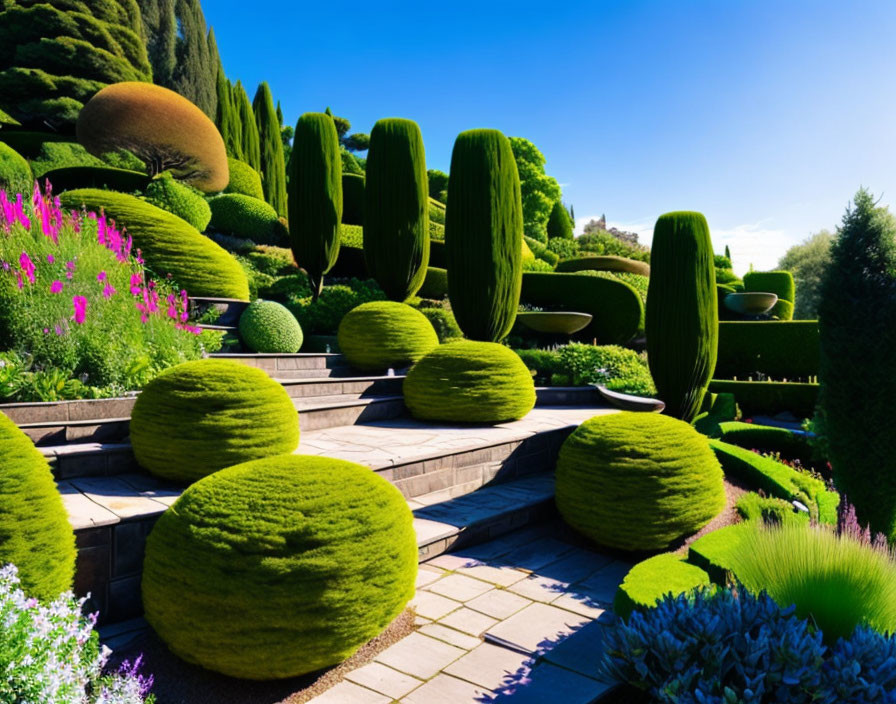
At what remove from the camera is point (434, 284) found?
1727 centimetres

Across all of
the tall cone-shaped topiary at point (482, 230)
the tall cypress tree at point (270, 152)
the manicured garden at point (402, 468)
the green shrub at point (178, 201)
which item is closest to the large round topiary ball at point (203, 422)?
the manicured garden at point (402, 468)

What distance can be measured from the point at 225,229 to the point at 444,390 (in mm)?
15013

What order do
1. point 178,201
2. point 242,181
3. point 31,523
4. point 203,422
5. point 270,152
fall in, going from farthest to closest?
point 270,152 < point 242,181 < point 178,201 < point 203,422 < point 31,523

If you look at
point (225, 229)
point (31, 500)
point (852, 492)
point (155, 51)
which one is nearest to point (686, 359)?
point (852, 492)

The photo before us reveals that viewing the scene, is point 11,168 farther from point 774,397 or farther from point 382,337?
point 774,397

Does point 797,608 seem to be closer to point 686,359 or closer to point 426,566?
point 426,566

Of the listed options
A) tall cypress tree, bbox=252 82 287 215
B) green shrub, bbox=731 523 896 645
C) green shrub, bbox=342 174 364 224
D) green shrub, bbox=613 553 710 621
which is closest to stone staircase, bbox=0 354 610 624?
green shrub, bbox=613 553 710 621

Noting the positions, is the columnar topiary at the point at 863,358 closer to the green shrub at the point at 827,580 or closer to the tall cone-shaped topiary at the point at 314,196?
the green shrub at the point at 827,580

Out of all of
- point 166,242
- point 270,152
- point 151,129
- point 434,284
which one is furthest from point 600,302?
point 270,152

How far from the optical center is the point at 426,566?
4.55m

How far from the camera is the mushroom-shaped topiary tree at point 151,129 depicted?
18141 millimetres

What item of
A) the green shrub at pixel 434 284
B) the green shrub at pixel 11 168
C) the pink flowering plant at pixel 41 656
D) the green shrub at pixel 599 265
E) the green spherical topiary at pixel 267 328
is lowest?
the pink flowering plant at pixel 41 656

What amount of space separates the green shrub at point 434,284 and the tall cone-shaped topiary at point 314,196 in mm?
4026

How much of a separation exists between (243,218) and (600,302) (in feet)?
41.0
